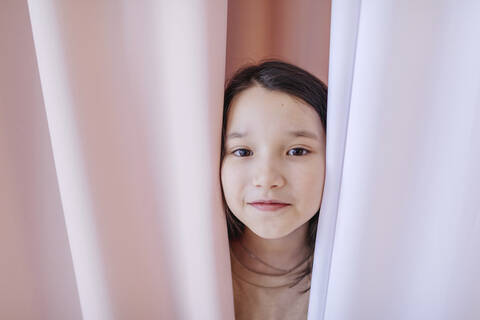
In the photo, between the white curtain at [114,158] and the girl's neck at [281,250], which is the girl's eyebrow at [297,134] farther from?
the girl's neck at [281,250]

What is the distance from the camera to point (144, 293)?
0.67 meters

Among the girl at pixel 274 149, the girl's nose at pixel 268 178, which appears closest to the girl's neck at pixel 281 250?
the girl at pixel 274 149

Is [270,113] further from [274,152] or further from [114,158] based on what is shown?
[114,158]

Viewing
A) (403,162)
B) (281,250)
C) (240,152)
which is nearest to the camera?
(403,162)

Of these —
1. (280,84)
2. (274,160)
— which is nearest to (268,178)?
(274,160)

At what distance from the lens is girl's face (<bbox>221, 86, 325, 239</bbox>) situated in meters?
0.63

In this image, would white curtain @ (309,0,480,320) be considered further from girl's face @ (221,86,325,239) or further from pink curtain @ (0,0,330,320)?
pink curtain @ (0,0,330,320)

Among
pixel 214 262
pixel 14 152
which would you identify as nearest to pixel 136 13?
pixel 14 152

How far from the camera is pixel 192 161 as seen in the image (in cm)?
60

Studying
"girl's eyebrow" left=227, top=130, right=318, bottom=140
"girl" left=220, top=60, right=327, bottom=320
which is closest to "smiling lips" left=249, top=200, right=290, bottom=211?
"girl" left=220, top=60, right=327, bottom=320

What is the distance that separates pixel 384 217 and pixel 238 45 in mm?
548

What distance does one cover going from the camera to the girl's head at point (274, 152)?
629mm

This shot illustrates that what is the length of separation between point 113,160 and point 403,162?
0.48m

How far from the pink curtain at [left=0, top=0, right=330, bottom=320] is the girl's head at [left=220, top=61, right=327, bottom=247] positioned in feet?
0.18
